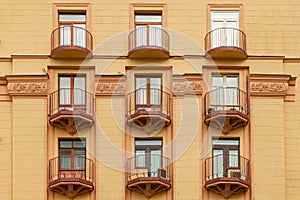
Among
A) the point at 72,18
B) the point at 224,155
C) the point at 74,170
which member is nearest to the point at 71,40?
the point at 72,18

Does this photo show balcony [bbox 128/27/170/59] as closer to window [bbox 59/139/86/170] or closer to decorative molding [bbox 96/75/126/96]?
decorative molding [bbox 96/75/126/96]

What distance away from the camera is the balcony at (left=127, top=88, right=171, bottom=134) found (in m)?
55.9

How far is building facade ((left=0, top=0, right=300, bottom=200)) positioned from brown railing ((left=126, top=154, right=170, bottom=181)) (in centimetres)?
4

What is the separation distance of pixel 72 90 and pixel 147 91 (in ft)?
9.43

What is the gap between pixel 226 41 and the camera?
5712 cm

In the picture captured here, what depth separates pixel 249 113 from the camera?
56594mm

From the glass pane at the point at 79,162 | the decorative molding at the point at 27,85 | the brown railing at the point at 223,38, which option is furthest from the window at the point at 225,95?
the decorative molding at the point at 27,85

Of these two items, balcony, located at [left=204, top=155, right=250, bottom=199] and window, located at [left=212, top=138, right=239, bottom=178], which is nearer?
balcony, located at [left=204, top=155, right=250, bottom=199]

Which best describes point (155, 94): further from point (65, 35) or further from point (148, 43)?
point (65, 35)

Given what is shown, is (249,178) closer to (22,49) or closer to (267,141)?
(267,141)

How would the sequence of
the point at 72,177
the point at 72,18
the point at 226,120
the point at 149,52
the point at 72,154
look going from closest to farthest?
the point at 72,177, the point at 226,120, the point at 72,154, the point at 149,52, the point at 72,18

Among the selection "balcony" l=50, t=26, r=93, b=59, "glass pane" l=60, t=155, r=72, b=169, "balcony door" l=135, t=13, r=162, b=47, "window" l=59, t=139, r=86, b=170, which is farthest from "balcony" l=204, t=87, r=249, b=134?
"glass pane" l=60, t=155, r=72, b=169

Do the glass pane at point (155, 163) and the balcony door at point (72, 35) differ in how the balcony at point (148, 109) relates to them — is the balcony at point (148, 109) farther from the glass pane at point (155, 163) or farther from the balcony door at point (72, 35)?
the balcony door at point (72, 35)

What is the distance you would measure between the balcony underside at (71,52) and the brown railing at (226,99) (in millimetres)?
4919
